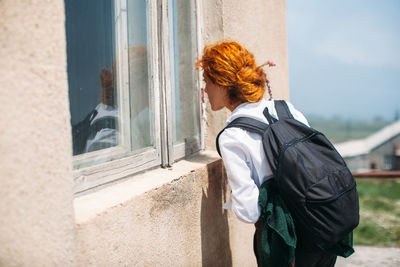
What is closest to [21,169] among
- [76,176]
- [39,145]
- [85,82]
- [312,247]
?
[39,145]

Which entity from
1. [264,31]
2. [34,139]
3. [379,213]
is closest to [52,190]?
[34,139]

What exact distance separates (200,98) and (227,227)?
956 millimetres

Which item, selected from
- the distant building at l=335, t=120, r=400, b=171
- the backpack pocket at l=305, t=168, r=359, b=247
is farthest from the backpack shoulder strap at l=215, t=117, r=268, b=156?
the distant building at l=335, t=120, r=400, b=171

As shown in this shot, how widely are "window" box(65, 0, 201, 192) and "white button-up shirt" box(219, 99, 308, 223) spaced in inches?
16.6

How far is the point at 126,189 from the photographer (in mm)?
1572

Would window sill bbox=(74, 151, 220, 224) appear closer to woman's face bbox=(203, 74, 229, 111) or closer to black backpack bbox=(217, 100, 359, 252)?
woman's face bbox=(203, 74, 229, 111)

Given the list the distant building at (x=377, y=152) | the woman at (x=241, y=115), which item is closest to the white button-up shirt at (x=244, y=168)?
the woman at (x=241, y=115)

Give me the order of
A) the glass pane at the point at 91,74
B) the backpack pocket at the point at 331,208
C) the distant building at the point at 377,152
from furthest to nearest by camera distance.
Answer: the distant building at the point at 377,152
the backpack pocket at the point at 331,208
the glass pane at the point at 91,74

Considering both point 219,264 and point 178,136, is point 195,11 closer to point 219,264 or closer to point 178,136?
point 178,136

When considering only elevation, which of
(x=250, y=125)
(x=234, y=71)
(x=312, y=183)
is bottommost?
(x=312, y=183)

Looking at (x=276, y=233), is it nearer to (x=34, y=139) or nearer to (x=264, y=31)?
(x=34, y=139)

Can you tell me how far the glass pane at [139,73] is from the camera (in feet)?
6.06

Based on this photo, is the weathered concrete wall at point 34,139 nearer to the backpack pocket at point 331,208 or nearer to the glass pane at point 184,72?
the backpack pocket at point 331,208

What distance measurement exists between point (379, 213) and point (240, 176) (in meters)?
6.55
